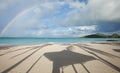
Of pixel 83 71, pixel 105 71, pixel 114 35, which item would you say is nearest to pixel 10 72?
pixel 83 71

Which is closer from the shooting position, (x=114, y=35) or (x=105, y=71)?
(x=105, y=71)

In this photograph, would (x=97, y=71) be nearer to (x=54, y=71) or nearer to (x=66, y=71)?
(x=66, y=71)

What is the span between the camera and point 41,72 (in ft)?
22.7

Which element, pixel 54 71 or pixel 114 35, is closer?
pixel 54 71

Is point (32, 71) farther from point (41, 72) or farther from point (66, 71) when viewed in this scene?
point (66, 71)

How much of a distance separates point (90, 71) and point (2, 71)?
188 inches

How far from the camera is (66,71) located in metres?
6.95

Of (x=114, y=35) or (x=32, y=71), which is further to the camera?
(x=114, y=35)

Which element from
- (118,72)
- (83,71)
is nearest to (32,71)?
(83,71)

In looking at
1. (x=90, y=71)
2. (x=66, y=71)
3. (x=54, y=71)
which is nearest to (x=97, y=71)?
(x=90, y=71)

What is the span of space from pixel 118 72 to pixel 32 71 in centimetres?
458

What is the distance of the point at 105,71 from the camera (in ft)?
23.0

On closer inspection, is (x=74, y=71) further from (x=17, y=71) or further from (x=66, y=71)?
(x=17, y=71)

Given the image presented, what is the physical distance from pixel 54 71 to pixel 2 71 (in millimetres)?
2841
